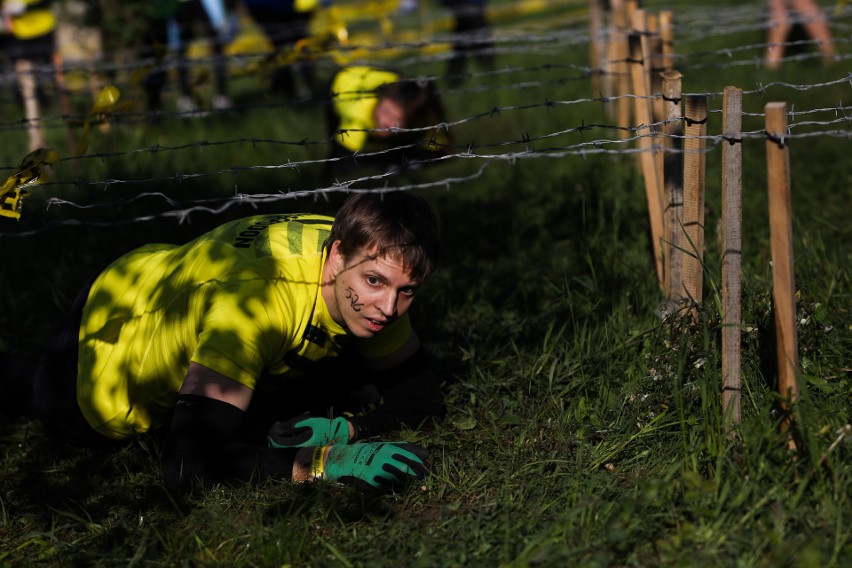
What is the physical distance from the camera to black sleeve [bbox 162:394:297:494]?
2.95 metres

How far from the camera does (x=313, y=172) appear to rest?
22.2 ft

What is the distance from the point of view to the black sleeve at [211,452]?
295 cm

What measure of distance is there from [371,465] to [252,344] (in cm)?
58

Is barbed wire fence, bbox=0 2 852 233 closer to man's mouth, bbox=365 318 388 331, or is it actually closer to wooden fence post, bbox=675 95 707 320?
wooden fence post, bbox=675 95 707 320

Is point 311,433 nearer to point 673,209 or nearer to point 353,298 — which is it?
point 353,298

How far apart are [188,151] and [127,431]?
4.00m

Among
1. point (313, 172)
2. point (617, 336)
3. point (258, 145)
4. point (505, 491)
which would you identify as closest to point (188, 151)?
point (258, 145)

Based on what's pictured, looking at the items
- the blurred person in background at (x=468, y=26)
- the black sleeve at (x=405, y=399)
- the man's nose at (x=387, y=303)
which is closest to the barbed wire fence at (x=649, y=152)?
the man's nose at (x=387, y=303)

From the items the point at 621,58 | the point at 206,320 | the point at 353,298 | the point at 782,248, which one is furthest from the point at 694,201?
the point at 621,58

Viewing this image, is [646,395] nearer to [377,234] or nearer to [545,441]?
[545,441]

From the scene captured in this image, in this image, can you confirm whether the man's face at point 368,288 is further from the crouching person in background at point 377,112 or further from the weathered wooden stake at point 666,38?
the crouching person in background at point 377,112

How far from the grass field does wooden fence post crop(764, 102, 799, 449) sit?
12 centimetres

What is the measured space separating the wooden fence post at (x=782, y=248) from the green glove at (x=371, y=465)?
119cm

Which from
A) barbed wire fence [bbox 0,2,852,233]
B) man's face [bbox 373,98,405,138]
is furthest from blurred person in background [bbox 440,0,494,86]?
man's face [bbox 373,98,405,138]
